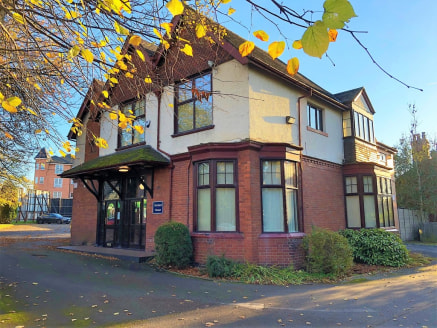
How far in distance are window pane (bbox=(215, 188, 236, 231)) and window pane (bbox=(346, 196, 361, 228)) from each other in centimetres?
629

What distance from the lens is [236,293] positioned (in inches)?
293

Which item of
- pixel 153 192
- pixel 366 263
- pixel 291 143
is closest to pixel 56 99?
pixel 153 192

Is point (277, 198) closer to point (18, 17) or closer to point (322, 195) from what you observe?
point (322, 195)

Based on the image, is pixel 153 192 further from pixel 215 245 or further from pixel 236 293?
pixel 236 293

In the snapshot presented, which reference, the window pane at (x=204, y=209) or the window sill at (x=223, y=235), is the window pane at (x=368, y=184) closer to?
the window sill at (x=223, y=235)

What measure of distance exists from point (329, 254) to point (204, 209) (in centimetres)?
398

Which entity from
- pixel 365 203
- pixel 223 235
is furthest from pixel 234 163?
pixel 365 203

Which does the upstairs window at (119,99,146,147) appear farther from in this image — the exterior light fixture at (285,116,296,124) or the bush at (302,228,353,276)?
the bush at (302,228,353,276)

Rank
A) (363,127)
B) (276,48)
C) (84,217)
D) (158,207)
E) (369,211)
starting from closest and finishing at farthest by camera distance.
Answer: (276,48), (158,207), (369,211), (363,127), (84,217)

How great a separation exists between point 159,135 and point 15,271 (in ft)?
21.3

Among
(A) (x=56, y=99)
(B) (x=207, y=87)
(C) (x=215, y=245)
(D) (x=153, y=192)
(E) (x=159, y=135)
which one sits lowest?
(C) (x=215, y=245)

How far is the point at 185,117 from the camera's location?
483 inches

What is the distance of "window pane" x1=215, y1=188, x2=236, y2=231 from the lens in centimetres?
1027

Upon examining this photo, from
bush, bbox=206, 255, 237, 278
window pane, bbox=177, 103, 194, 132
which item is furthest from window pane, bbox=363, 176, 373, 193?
window pane, bbox=177, 103, 194, 132
